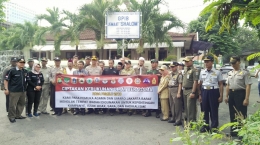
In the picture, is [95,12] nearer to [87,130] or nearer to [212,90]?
[87,130]

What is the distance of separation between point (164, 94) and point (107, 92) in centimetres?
170

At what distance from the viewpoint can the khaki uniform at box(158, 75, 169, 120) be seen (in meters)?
6.73

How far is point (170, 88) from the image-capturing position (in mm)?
6539

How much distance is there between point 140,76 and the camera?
709 cm

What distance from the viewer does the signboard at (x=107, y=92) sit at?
7109 millimetres

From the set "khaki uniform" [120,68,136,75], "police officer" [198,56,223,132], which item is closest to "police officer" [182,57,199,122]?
"police officer" [198,56,223,132]

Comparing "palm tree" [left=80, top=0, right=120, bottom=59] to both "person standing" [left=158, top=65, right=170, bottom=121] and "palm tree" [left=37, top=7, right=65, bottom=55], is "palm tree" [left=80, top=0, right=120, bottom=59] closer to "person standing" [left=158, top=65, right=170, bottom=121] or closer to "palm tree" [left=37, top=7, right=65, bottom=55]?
"palm tree" [left=37, top=7, right=65, bottom=55]

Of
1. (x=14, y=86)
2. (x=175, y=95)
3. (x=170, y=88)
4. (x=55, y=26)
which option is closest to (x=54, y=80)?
(x=14, y=86)

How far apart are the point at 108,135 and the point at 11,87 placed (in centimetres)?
317

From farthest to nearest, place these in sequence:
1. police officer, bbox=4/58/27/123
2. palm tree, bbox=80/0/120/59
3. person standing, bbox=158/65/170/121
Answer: palm tree, bbox=80/0/120/59 → person standing, bbox=158/65/170/121 → police officer, bbox=4/58/27/123

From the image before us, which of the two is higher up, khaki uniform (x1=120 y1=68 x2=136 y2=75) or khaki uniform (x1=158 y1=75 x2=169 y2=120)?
khaki uniform (x1=120 y1=68 x2=136 y2=75)

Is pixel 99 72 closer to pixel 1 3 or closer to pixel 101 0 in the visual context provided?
pixel 101 0

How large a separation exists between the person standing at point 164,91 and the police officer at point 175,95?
176mm

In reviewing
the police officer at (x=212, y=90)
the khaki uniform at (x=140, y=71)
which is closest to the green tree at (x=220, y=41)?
the khaki uniform at (x=140, y=71)
